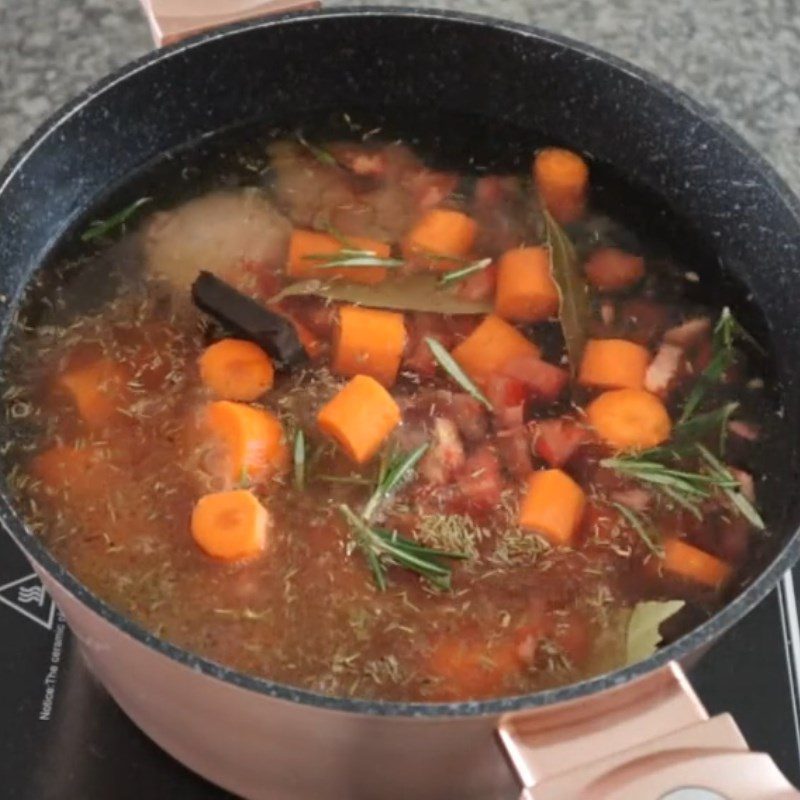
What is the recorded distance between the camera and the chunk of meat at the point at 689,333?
1104 mm

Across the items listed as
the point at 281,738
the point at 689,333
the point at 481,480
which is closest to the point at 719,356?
the point at 689,333

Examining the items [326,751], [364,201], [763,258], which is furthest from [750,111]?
[326,751]

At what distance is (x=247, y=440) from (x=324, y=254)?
0.66ft

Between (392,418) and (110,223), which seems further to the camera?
(110,223)

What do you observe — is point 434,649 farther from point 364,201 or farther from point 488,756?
point 364,201

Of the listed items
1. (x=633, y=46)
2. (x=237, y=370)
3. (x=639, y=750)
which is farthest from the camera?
(x=633, y=46)

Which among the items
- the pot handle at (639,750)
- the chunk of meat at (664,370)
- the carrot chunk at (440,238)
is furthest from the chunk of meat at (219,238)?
the pot handle at (639,750)

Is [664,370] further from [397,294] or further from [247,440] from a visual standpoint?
[247,440]

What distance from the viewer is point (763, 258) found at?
43.9 inches

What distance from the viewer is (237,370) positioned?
1028 millimetres

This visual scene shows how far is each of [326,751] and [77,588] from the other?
20cm

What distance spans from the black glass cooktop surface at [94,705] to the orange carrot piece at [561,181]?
40 cm

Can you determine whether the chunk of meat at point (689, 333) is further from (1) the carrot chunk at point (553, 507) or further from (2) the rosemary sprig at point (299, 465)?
(2) the rosemary sprig at point (299, 465)

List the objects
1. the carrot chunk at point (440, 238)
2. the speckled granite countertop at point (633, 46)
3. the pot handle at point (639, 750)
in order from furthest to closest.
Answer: the speckled granite countertop at point (633, 46), the carrot chunk at point (440, 238), the pot handle at point (639, 750)
